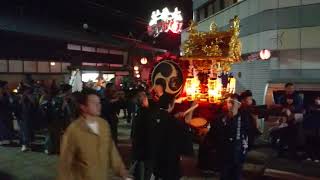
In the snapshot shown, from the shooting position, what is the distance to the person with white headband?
6.50 meters

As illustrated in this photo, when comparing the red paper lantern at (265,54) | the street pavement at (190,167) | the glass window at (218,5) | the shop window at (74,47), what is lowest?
the street pavement at (190,167)

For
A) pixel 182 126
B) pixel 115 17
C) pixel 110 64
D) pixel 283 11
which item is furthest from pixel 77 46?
pixel 182 126

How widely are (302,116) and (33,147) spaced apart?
7.78m

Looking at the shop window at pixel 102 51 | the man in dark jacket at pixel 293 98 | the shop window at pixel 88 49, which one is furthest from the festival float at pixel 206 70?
the shop window at pixel 102 51

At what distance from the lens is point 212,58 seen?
425 inches

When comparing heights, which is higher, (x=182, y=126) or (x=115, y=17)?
(x=115, y=17)

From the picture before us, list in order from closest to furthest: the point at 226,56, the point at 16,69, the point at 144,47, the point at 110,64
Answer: the point at 226,56
the point at 16,69
the point at 110,64
the point at 144,47

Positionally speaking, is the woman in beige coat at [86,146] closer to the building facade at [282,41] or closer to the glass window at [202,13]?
the building facade at [282,41]

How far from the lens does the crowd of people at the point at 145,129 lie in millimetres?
4316

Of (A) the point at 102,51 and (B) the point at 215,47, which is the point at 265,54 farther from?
(A) the point at 102,51

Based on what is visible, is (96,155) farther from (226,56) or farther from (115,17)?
(115,17)

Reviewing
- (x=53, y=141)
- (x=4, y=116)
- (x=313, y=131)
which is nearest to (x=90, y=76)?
(x=4, y=116)

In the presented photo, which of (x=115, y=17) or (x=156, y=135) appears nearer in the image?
(x=156, y=135)

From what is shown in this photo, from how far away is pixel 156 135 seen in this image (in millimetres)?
6371
